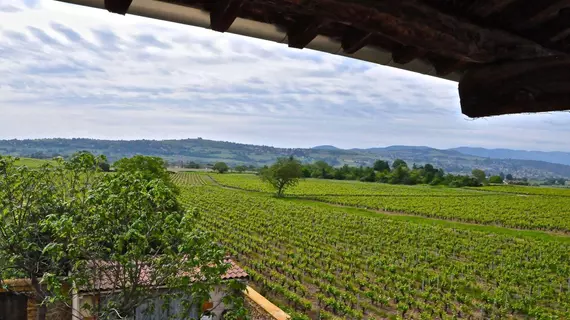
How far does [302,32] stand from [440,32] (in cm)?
73

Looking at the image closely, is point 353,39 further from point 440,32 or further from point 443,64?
point 443,64

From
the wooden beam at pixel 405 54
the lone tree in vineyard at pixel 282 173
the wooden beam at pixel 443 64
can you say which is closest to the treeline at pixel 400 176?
the lone tree in vineyard at pixel 282 173

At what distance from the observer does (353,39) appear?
2.70m

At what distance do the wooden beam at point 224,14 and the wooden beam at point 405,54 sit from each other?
3.76ft

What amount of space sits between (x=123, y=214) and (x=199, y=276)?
1.51 metres

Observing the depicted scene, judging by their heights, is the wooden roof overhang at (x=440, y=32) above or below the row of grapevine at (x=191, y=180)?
above

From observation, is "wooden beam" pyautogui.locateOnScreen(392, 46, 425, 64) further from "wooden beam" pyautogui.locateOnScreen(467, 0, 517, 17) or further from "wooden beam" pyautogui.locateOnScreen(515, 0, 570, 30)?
"wooden beam" pyautogui.locateOnScreen(515, 0, 570, 30)

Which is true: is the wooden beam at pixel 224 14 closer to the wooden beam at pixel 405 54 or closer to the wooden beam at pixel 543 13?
the wooden beam at pixel 405 54

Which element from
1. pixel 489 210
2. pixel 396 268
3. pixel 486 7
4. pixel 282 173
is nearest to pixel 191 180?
pixel 282 173

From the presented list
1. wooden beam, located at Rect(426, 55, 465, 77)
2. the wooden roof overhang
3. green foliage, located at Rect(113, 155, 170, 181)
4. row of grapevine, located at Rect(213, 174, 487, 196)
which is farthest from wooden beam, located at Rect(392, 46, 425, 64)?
row of grapevine, located at Rect(213, 174, 487, 196)

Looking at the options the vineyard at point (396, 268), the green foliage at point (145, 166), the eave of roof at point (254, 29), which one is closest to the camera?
the eave of roof at point (254, 29)

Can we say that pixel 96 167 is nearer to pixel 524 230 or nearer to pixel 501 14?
pixel 501 14

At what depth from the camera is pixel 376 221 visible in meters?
36.2

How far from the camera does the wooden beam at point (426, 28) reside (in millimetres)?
2125
